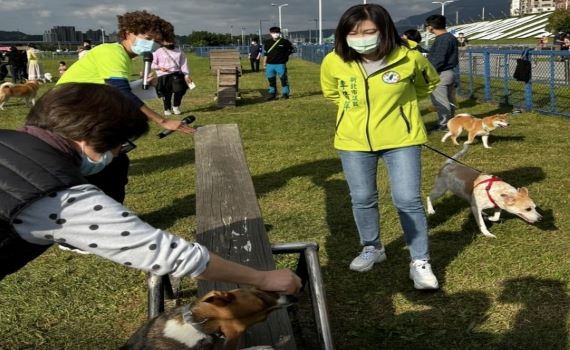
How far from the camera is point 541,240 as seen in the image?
4.31 m

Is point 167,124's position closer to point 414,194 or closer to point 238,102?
point 414,194

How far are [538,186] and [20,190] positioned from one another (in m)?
5.52

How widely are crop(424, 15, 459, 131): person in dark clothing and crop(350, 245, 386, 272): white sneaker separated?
226 inches

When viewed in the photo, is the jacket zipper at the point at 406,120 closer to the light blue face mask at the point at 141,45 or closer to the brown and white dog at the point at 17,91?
the light blue face mask at the point at 141,45

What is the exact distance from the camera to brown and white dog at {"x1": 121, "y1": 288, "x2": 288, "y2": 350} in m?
1.70

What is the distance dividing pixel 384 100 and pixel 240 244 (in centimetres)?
130

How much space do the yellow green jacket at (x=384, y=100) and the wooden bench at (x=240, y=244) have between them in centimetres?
81

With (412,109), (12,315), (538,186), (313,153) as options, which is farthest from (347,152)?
(313,153)

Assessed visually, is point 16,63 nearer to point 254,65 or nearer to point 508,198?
point 254,65

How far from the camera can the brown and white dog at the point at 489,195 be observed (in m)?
4.40

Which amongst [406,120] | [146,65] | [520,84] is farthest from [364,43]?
[520,84]

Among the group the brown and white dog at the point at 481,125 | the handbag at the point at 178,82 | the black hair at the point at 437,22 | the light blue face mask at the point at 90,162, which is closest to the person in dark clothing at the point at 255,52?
the handbag at the point at 178,82

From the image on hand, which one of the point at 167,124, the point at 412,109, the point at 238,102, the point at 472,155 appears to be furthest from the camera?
the point at 238,102

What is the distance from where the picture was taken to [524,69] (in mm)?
10555
